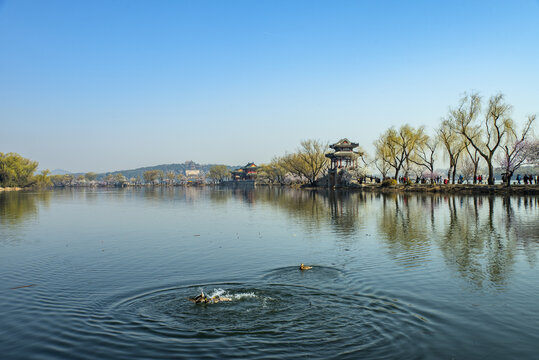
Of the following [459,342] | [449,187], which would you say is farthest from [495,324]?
[449,187]

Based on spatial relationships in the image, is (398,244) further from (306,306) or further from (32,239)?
(32,239)

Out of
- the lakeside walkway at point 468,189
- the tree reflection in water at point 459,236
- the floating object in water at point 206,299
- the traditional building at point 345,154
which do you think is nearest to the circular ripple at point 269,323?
the floating object in water at point 206,299

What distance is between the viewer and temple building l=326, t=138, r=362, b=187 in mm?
89500

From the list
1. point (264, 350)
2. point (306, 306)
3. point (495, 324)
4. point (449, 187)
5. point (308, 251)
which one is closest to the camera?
point (264, 350)

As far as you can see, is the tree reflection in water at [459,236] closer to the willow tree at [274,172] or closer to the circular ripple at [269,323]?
the circular ripple at [269,323]

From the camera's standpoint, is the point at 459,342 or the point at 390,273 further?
the point at 390,273

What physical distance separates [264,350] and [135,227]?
21207mm

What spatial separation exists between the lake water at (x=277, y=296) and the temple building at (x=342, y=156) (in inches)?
2694

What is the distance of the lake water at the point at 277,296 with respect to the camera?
7727 mm

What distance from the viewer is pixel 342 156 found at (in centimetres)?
8969

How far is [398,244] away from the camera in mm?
18312

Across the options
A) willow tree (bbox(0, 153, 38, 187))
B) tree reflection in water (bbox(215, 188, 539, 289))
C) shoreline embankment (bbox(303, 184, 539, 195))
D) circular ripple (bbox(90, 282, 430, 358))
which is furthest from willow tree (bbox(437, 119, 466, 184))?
willow tree (bbox(0, 153, 38, 187))

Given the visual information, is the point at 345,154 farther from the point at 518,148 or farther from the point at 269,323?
the point at 269,323

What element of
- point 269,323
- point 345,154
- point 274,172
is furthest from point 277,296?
point 274,172
